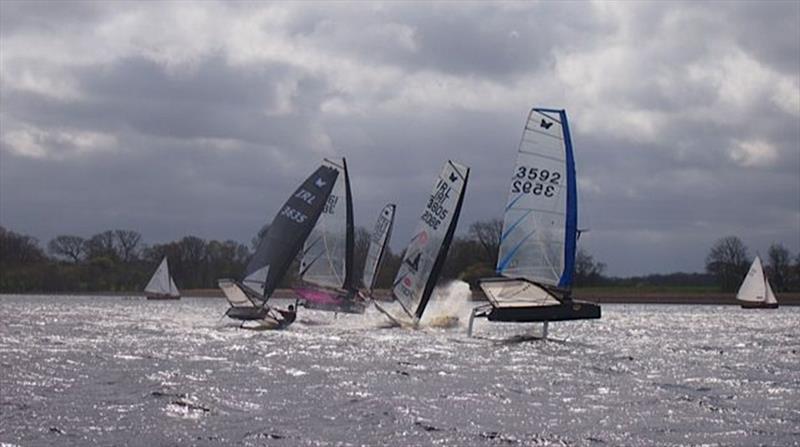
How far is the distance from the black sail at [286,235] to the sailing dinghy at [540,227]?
1492 centimetres

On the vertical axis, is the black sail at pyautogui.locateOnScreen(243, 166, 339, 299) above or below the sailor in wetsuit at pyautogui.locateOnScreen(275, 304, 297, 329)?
above

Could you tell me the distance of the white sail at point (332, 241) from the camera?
56.0m

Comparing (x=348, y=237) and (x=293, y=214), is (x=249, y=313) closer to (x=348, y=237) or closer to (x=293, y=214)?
(x=293, y=214)

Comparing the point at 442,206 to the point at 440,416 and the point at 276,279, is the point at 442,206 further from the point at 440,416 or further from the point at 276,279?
the point at 440,416

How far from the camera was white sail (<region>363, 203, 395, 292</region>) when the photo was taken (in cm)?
5953

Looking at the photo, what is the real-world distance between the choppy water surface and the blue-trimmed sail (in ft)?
8.96

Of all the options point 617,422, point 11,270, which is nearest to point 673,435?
point 617,422

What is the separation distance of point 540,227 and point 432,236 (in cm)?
1051

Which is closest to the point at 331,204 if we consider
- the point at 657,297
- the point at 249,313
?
the point at 249,313

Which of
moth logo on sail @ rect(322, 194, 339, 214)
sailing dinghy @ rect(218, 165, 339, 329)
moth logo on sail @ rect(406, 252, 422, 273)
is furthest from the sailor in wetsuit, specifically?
moth logo on sail @ rect(322, 194, 339, 214)

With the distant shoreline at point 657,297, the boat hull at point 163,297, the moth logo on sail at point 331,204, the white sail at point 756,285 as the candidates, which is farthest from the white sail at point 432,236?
the boat hull at point 163,297

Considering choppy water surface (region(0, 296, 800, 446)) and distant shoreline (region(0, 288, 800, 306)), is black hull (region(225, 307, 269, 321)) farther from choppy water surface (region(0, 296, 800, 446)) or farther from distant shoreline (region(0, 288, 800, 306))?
distant shoreline (region(0, 288, 800, 306))

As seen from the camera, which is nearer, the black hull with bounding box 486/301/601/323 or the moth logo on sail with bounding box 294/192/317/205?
the black hull with bounding box 486/301/601/323

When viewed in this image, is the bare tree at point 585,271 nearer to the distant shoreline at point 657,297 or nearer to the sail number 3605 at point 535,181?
the distant shoreline at point 657,297
